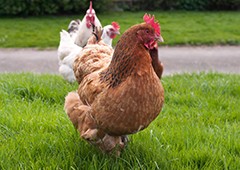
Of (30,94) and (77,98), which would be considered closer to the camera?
(77,98)

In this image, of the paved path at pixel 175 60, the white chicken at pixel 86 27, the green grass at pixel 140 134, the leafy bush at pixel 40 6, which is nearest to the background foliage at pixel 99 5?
the leafy bush at pixel 40 6

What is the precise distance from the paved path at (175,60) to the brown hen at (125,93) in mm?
4872

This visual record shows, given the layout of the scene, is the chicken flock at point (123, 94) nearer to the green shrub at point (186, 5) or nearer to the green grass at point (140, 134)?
the green grass at point (140, 134)

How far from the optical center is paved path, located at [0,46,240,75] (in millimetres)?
8055

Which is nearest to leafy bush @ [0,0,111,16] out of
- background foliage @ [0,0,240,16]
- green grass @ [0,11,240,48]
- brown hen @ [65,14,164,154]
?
background foliage @ [0,0,240,16]

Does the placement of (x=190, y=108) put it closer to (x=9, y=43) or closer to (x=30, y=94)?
(x=30, y=94)

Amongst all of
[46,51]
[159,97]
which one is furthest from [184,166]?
[46,51]

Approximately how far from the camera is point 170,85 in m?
5.16

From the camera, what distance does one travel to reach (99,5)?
12.7 m

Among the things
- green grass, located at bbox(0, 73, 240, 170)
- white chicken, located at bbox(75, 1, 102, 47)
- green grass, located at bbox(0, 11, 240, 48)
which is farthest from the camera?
green grass, located at bbox(0, 11, 240, 48)

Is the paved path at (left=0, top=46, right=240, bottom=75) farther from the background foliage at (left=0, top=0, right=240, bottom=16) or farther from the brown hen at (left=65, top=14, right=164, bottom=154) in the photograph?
the brown hen at (left=65, top=14, right=164, bottom=154)

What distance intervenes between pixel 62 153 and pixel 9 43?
719cm

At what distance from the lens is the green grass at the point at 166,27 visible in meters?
9.99

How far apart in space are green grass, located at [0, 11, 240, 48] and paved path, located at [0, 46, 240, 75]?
387 millimetres
